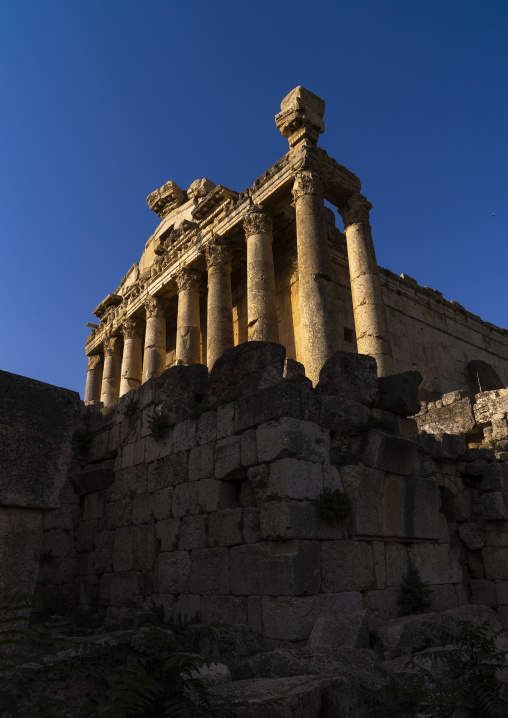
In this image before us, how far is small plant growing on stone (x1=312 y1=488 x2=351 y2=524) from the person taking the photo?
6422 millimetres

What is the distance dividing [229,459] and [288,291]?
1279cm

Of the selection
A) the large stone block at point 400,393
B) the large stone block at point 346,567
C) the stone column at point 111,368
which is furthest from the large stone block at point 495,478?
the stone column at point 111,368

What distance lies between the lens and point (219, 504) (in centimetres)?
726

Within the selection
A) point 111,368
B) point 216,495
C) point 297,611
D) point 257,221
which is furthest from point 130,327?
point 297,611

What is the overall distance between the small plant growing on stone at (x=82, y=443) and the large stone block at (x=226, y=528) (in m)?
3.95

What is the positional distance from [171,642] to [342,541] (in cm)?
327

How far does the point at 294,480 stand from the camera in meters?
6.44

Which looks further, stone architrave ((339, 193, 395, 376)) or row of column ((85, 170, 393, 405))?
stone architrave ((339, 193, 395, 376))

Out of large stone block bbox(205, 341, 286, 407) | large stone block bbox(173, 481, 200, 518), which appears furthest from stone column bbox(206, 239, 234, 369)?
large stone block bbox(173, 481, 200, 518)

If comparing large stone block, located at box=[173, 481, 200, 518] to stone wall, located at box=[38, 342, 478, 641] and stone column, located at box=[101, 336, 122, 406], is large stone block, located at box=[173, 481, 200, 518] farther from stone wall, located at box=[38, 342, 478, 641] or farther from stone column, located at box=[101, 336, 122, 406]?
stone column, located at box=[101, 336, 122, 406]

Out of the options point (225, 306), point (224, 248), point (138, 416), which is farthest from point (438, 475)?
point (224, 248)

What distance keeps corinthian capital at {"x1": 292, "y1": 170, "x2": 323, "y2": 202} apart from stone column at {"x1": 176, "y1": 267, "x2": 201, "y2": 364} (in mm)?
6012

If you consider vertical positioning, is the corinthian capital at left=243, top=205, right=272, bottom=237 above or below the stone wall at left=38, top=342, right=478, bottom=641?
above

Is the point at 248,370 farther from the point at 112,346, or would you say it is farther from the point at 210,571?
the point at 112,346
